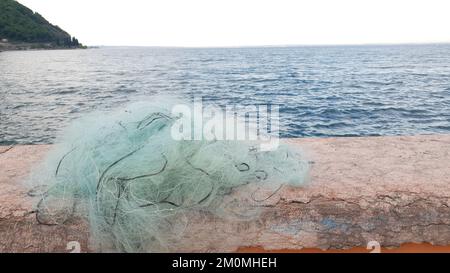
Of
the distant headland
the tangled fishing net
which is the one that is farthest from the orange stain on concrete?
the distant headland

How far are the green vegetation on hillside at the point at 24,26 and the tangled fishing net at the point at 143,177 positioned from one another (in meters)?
135

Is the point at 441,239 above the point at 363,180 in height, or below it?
below

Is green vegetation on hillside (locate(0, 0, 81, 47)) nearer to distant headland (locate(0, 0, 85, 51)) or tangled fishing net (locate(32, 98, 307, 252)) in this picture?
distant headland (locate(0, 0, 85, 51))

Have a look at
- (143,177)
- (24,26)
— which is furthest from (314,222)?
(24,26)

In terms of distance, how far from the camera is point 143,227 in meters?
2.04

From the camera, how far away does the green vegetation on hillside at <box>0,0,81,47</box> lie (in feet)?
394

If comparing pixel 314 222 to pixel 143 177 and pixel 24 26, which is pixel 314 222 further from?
pixel 24 26

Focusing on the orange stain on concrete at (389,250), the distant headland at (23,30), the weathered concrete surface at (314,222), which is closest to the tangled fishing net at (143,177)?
the weathered concrete surface at (314,222)

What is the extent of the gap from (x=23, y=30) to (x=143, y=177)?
14322cm

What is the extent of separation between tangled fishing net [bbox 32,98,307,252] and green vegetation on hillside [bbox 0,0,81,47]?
13544 cm

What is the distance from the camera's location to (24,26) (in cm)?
12494

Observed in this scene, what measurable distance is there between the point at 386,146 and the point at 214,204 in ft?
5.63
